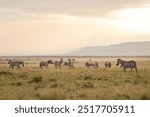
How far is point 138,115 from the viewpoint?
1185 cm

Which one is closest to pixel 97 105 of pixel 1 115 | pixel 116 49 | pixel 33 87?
pixel 1 115

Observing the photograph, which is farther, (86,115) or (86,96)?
(86,96)

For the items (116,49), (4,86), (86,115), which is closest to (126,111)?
(86,115)

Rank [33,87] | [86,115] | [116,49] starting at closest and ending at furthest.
Answer: [86,115]
[33,87]
[116,49]

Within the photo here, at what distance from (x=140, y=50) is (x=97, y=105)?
16633 cm

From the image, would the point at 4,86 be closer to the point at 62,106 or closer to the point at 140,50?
the point at 62,106

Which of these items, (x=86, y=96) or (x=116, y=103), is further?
(x=86, y=96)

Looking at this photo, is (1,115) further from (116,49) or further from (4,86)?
(116,49)

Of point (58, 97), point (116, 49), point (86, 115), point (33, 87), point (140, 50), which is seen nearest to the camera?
point (86, 115)

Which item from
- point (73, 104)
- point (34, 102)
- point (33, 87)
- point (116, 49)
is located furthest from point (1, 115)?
point (116, 49)

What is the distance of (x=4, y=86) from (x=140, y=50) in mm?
162020

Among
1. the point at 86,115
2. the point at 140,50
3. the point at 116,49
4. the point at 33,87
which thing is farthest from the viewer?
the point at 116,49

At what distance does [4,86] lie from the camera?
17.3 m

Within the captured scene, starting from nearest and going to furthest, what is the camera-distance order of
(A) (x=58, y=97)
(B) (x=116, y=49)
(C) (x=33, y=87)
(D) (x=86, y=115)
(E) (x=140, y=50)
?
(D) (x=86, y=115) < (A) (x=58, y=97) < (C) (x=33, y=87) < (E) (x=140, y=50) < (B) (x=116, y=49)
